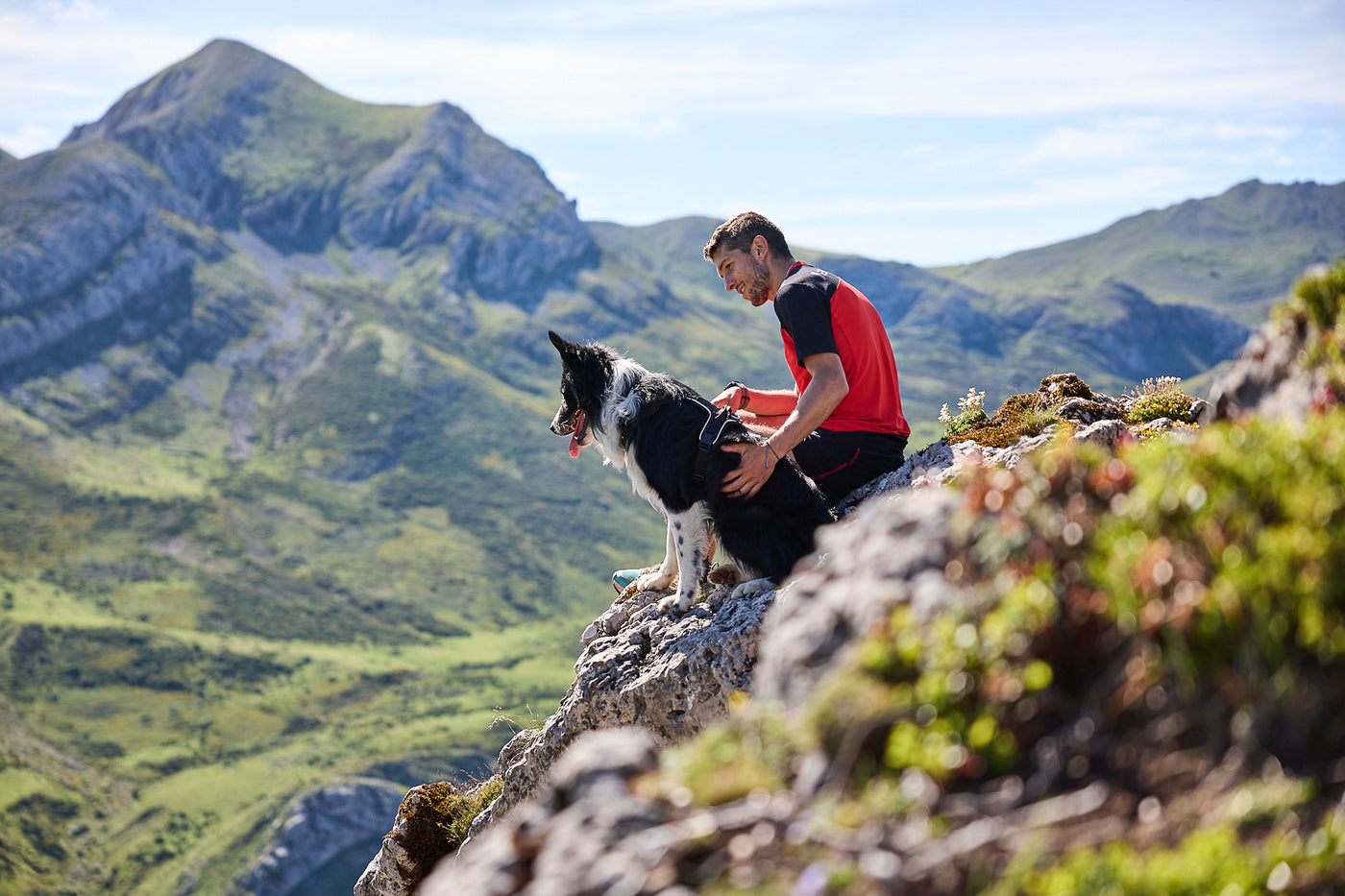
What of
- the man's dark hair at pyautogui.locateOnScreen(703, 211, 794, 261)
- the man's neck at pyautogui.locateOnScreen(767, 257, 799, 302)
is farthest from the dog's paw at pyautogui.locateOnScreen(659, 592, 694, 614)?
the man's dark hair at pyautogui.locateOnScreen(703, 211, 794, 261)

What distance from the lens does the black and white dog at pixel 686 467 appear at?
9766 mm

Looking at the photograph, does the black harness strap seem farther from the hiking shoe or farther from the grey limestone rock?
the hiking shoe

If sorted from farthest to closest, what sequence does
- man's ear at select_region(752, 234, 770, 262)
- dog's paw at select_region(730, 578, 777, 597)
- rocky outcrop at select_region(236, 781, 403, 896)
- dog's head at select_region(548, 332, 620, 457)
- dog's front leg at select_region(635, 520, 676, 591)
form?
rocky outcrop at select_region(236, 781, 403, 896), dog's front leg at select_region(635, 520, 676, 591), dog's head at select_region(548, 332, 620, 457), man's ear at select_region(752, 234, 770, 262), dog's paw at select_region(730, 578, 777, 597)

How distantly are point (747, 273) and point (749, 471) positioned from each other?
231cm

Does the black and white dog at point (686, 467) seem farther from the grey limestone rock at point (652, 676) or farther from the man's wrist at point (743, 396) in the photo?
the man's wrist at point (743, 396)

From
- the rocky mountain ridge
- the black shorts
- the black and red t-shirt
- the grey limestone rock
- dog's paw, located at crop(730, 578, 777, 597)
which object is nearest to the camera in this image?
the rocky mountain ridge

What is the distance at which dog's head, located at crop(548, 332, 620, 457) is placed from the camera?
34.3 ft

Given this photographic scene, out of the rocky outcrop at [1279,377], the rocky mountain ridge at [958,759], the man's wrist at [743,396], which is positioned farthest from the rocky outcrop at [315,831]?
the rocky outcrop at [1279,377]

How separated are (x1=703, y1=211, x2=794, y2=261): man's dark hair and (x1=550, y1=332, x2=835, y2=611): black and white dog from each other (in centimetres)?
161

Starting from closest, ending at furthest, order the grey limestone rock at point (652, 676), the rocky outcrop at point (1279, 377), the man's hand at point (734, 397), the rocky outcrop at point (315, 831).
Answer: the rocky outcrop at point (1279, 377) → the grey limestone rock at point (652, 676) → the man's hand at point (734, 397) → the rocky outcrop at point (315, 831)

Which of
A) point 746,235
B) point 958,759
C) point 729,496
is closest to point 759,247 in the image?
point 746,235

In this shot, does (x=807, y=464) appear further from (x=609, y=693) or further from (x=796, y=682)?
(x=796, y=682)

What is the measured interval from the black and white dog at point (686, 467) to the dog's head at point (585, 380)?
0.04 feet

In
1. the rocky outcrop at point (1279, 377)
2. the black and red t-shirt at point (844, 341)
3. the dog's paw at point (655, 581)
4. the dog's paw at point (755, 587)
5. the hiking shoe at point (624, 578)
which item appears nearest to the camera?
the rocky outcrop at point (1279, 377)
